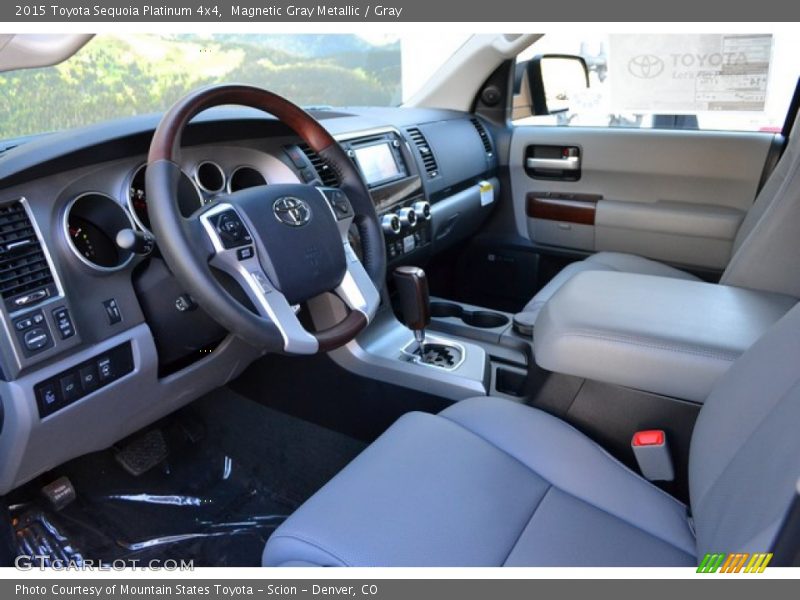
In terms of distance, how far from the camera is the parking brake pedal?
1.68m

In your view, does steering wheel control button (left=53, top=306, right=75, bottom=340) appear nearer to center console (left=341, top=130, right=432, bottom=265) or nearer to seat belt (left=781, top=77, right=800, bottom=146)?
center console (left=341, top=130, right=432, bottom=265)

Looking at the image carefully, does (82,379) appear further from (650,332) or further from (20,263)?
(650,332)

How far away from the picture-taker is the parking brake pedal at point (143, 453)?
5.52ft

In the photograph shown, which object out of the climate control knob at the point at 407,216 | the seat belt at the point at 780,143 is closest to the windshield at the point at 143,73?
the climate control knob at the point at 407,216

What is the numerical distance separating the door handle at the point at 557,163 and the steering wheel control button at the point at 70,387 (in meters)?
2.00

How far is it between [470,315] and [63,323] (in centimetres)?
117

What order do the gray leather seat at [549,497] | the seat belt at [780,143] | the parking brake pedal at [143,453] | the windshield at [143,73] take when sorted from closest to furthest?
the gray leather seat at [549,497]
the windshield at [143,73]
the parking brake pedal at [143,453]
the seat belt at [780,143]

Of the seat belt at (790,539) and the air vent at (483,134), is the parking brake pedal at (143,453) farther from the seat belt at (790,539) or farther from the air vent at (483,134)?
the air vent at (483,134)

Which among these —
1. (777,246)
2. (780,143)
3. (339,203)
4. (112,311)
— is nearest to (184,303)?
(112,311)

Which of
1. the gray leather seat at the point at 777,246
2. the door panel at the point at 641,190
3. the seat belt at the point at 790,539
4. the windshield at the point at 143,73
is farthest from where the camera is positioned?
the door panel at the point at 641,190

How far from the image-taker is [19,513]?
1485mm

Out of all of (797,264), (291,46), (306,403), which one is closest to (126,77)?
(291,46)

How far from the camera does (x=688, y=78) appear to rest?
222cm

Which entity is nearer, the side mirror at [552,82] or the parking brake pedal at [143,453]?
the parking brake pedal at [143,453]
